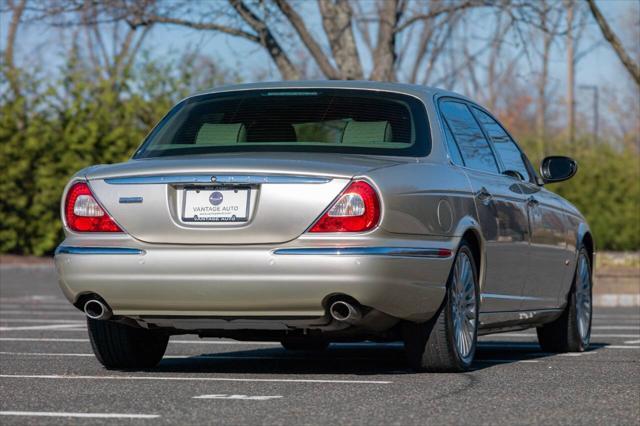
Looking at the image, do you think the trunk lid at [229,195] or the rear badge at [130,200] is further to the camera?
the rear badge at [130,200]

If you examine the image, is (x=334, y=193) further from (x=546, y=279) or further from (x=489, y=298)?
(x=546, y=279)

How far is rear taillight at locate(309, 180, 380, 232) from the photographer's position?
23.2 ft

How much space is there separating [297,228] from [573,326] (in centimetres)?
371

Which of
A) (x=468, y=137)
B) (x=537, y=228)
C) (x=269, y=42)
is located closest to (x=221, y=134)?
(x=468, y=137)

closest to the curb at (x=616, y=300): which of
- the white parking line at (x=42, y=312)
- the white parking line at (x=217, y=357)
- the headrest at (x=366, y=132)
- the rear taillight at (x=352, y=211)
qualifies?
the white parking line at (x=42, y=312)

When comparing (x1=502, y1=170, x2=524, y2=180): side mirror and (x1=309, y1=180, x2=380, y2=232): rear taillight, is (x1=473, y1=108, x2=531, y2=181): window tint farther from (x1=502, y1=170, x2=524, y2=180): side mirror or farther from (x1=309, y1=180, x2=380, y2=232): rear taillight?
(x1=309, y1=180, x2=380, y2=232): rear taillight

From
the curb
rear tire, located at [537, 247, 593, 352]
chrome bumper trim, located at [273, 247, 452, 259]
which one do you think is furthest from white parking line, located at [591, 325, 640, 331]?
chrome bumper trim, located at [273, 247, 452, 259]

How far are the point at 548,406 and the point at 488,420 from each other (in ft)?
1.76

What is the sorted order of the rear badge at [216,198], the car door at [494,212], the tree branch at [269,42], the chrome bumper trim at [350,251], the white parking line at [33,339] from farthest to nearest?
the tree branch at [269,42], the white parking line at [33,339], the car door at [494,212], the rear badge at [216,198], the chrome bumper trim at [350,251]

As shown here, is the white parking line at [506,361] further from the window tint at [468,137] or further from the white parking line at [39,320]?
the white parking line at [39,320]

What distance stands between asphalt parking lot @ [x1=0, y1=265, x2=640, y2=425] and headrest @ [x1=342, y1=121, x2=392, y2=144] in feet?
4.26

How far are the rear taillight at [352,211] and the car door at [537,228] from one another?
2381mm

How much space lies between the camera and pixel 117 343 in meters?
8.11

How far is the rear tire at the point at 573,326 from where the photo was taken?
10.2 metres
